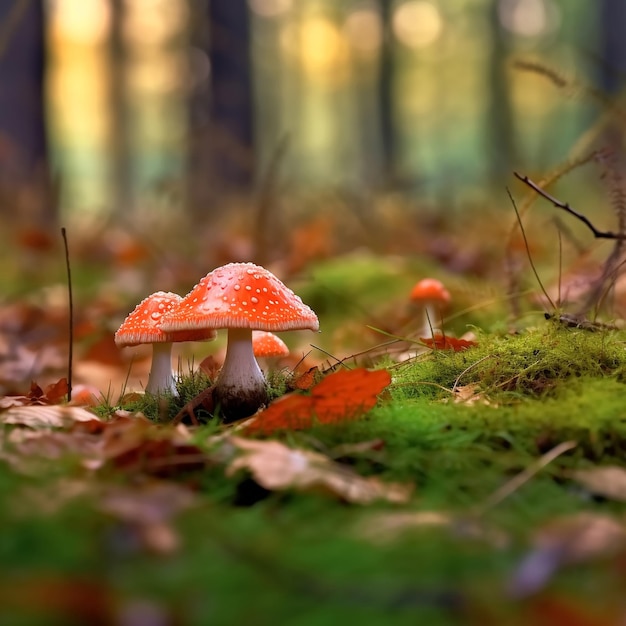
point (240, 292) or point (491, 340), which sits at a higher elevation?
point (240, 292)

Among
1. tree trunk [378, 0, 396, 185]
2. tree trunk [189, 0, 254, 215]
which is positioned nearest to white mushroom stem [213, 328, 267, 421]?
tree trunk [189, 0, 254, 215]

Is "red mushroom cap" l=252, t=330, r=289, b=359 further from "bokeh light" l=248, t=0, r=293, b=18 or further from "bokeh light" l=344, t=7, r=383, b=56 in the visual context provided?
"bokeh light" l=248, t=0, r=293, b=18

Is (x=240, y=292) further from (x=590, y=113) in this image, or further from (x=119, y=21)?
(x=119, y=21)

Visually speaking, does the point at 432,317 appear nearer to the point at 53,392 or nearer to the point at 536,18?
the point at 53,392

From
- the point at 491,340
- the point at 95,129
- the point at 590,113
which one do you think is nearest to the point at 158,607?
the point at 491,340

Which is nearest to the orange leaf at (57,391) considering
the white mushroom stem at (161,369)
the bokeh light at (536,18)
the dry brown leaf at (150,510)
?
the white mushroom stem at (161,369)

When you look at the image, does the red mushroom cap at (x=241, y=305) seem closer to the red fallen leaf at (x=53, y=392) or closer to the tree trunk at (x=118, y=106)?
the red fallen leaf at (x=53, y=392)
